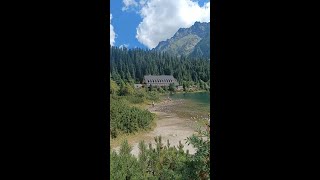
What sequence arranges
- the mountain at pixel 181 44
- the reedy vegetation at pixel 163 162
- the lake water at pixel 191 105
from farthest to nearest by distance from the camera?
1. the mountain at pixel 181 44
2. the reedy vegetation at pixel 163 162
3. the lake water at pixel 191 105

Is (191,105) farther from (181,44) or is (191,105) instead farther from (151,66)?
(181,44)

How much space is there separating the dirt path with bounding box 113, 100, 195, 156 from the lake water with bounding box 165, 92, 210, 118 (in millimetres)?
71

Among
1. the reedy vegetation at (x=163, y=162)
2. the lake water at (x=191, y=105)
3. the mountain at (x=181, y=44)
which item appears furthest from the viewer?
the mountain at (x=181, y=44)

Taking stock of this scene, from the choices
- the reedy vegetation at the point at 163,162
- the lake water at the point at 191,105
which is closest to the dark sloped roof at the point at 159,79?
the lake water at the point at 191,105

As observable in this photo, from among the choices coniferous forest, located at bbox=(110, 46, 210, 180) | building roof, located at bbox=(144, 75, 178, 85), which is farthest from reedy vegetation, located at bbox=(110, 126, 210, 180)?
building roof, located at bbox=(144, 75, 178, 85)

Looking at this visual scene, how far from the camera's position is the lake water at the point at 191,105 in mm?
3216

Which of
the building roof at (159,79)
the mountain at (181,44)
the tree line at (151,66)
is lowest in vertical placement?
the building roof at (159,79)

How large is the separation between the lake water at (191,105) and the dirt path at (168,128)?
7 centimetres

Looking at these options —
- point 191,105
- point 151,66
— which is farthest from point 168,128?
point 151,66

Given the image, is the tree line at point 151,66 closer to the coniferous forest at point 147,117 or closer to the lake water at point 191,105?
the coniferous forest at point 147,117

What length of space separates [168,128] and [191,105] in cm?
54
